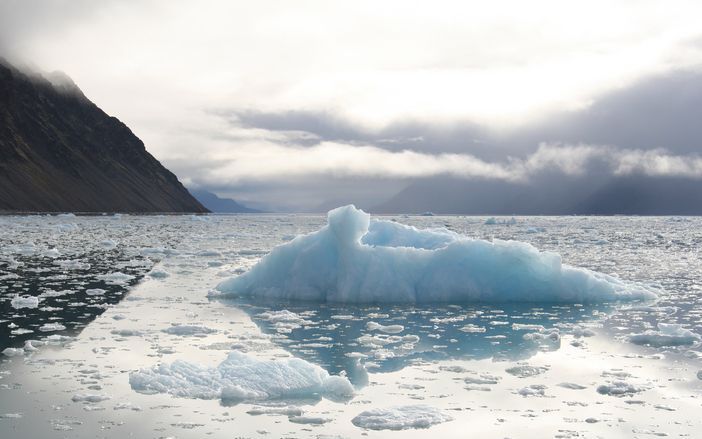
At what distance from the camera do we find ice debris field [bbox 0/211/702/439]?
22.0ft

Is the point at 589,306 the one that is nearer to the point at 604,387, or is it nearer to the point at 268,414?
the point at 604,387

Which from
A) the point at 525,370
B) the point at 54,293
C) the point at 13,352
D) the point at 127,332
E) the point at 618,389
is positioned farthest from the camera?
the point at 54,293

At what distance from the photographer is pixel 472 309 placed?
14914 mm

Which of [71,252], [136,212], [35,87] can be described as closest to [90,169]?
[136,212]

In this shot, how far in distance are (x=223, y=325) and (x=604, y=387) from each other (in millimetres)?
6885

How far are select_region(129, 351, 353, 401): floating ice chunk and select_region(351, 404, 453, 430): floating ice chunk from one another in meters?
0.85

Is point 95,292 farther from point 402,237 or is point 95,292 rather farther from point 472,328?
point 472,328

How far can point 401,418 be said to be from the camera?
6668 mm

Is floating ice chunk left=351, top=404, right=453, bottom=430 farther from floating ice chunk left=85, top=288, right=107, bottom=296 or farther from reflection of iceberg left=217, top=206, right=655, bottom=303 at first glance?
floating ice chunk left=85, top=288, right=107, bottom=296

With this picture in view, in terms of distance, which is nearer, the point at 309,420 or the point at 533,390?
the point at 309,420

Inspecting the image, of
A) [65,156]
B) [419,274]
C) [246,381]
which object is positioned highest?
[65,156]

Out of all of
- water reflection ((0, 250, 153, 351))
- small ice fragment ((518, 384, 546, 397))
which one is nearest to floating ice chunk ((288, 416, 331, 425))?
small ice fragment ((518, 384, 546, 397))

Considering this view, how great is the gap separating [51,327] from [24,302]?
9.99ft

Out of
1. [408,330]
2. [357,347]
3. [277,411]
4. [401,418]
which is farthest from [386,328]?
[401,418]
